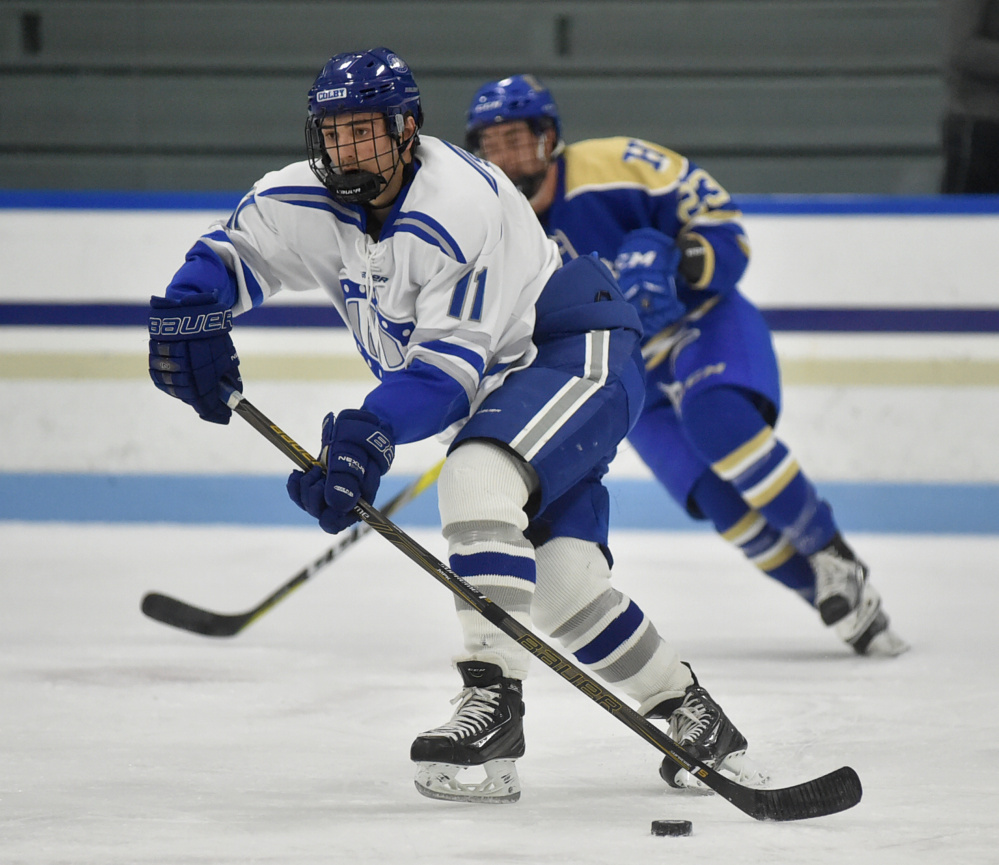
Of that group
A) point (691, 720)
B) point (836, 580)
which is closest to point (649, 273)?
point (836, 580)

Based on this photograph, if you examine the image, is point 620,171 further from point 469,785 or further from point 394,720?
point 469,785

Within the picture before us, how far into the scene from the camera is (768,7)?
14.4 feet

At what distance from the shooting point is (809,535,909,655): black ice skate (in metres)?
2.47

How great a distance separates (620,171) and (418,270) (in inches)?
45.1

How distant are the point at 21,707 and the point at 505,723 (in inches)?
33.7

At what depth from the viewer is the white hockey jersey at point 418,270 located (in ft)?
5.20

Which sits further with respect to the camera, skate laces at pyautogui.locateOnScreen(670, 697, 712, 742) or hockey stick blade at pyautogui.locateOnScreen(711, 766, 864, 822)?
skate laces at pyautogui.locateOnScreen(670, 697, 712, 742)

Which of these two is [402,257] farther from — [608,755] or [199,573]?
[199,573]

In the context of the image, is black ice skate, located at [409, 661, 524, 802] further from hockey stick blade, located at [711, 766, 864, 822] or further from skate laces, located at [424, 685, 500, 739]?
hockey stick blade, located at [711, 766, 864, 822]

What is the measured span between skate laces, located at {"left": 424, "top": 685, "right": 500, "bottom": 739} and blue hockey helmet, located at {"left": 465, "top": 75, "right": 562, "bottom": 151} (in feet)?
4.19

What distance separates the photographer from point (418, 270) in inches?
63.5

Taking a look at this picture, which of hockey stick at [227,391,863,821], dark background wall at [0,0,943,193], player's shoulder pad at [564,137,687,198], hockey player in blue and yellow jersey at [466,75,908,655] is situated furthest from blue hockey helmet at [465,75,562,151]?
dark background wall at [0,0,943,193]

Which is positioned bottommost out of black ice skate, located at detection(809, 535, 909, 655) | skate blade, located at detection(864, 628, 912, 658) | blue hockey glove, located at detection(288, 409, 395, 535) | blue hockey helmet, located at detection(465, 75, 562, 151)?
skate blade, located at detection(864, 628, 912, 658)

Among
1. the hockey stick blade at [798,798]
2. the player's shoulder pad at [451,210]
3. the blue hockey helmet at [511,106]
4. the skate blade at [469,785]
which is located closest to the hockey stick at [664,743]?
the hockey stick blade at [798,798]
